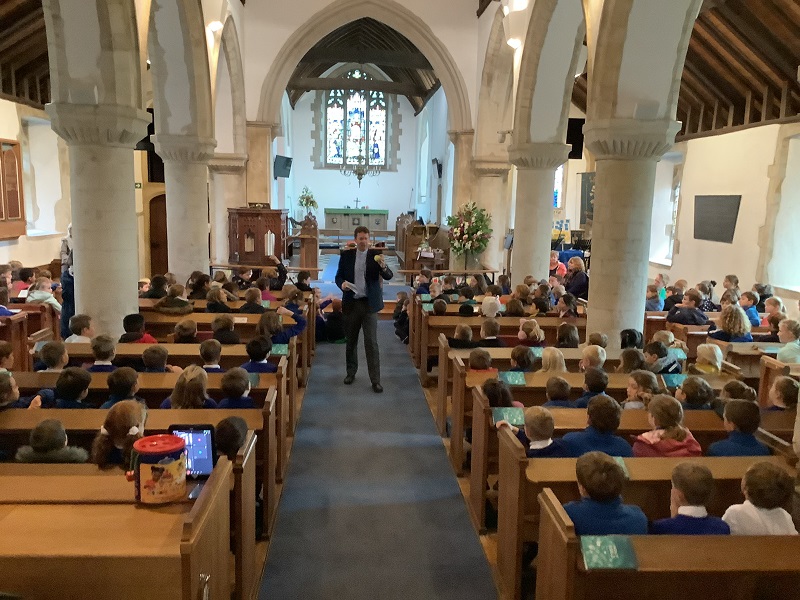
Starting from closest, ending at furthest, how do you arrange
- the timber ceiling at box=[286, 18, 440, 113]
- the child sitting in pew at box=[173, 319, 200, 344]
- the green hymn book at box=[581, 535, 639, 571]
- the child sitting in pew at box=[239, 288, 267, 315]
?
the green hymn book at box=[581, 535, 639, 571]
the child sitting in pew at box=[173, 319, 200, 344]
the child sitting in pew at box=[239, 288, 267, 315]
the timber ceiling at box=[286, 18, 440, 113]

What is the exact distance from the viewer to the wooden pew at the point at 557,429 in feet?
13.0

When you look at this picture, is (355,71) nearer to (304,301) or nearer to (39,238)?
(39,238)

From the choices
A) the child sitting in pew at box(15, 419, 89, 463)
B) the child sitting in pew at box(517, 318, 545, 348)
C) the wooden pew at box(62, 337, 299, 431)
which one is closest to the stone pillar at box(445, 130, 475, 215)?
the child sitting in pew at box(517, 318, 545, 348)

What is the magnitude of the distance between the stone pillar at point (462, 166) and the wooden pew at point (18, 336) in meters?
9.24

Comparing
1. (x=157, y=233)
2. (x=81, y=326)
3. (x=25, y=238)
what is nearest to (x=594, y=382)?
(x=81, y=326)

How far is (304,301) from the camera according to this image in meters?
8.01

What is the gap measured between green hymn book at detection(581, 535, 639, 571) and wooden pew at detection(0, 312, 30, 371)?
20.9 ft

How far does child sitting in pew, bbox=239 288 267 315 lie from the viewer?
23.9 ft

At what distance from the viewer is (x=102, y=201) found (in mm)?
6199

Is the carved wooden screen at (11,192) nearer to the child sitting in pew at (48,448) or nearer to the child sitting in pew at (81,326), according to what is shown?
the child sitting in pew at (81,326)

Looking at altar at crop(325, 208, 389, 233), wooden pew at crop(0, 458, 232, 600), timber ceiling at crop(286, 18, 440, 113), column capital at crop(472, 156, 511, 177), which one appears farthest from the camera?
altar at crop(325, 208, 389, 233)

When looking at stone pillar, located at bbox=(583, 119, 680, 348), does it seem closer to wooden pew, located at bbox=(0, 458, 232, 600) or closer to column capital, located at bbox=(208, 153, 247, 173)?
wooden pew, located at bbox=(0, 458, 232, 600)

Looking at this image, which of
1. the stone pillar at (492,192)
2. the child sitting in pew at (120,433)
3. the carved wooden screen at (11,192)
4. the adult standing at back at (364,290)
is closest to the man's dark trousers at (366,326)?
the adult standing at back at (364,290)

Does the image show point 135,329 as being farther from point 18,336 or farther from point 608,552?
point 608,552
